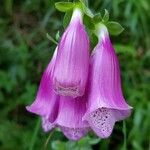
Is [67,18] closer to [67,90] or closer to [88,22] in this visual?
[88,22]

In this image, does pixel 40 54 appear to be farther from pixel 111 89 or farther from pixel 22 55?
pixel 111 89

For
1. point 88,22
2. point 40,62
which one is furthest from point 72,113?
point 40,62

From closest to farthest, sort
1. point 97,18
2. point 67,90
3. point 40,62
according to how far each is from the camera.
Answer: point 67,90 → point 97,18 → point 40,62

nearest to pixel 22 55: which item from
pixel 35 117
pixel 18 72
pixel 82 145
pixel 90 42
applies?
pixel 18 72

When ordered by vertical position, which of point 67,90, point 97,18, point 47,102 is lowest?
point 47,102

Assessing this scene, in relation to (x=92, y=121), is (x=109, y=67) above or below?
above
